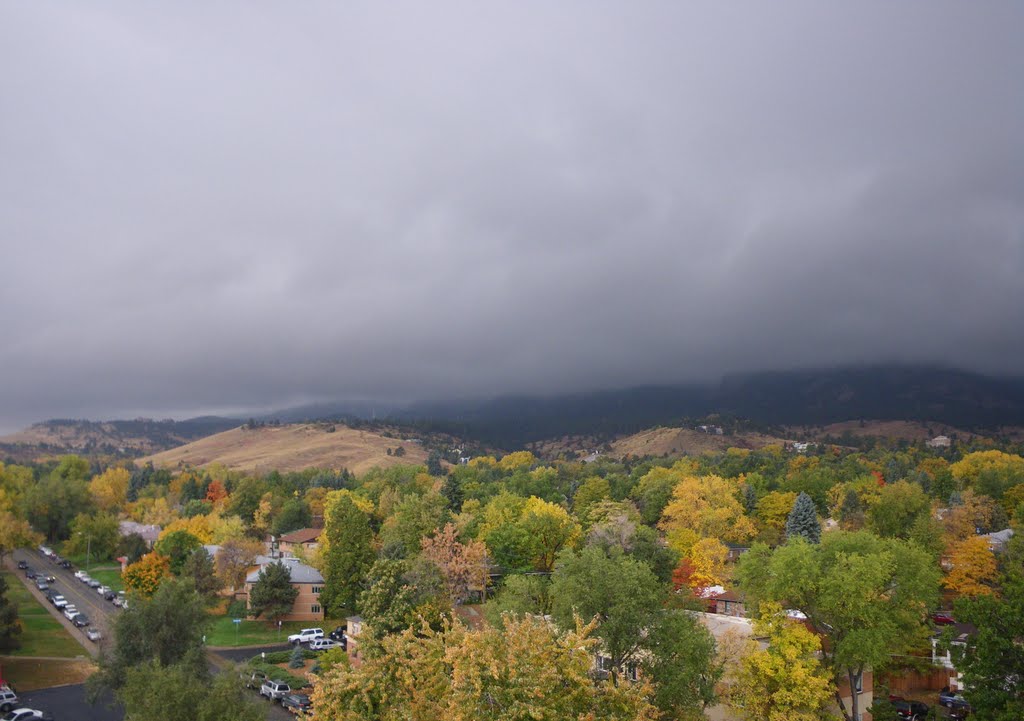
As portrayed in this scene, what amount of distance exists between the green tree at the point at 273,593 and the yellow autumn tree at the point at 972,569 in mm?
54255

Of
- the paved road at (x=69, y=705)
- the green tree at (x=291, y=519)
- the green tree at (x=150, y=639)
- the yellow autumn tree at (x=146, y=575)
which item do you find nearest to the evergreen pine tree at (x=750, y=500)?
the green tree at (x=291, y=519)

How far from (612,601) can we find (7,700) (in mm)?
37444

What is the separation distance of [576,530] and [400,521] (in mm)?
16040

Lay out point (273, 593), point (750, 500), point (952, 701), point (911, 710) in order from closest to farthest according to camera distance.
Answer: point (911, 710) → point (952, 701) → point (273, 593) → point (750, 500)

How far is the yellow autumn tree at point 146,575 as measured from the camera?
64500 millimetres

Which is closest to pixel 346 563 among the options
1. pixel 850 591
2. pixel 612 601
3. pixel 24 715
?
pixel 24 715

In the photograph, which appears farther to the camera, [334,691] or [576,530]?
[576,530]

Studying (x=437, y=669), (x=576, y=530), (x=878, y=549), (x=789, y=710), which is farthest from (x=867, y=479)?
(x=437, y=669)

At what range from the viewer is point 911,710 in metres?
36.4

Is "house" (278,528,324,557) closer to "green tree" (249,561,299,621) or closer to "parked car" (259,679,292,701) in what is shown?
"green tree" (249,561,299,621)

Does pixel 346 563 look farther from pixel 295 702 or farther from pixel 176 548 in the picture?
pixel 176 548

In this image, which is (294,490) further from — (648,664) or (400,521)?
(648,664)

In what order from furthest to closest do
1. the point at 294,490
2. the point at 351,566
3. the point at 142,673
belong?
the point at 294,490 < the point at 351,566 < the point at 142,673

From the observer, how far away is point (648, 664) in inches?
1114
